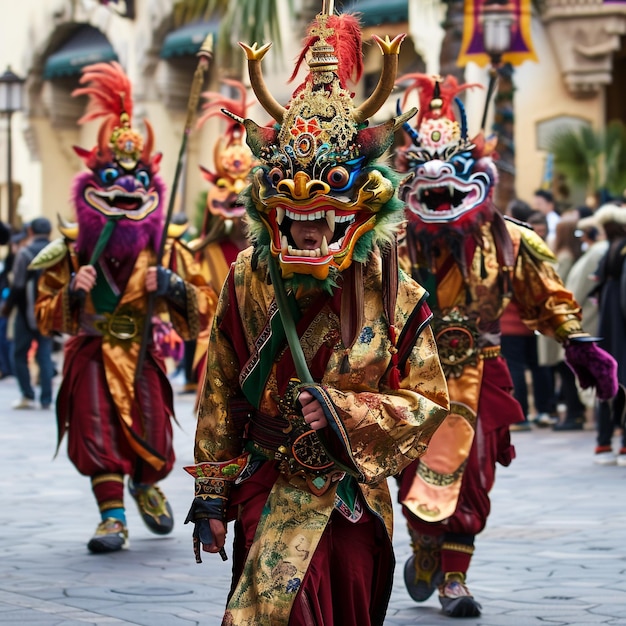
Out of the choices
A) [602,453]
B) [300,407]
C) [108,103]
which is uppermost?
[108,103]

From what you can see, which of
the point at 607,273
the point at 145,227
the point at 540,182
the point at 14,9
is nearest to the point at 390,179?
the point at 145,227

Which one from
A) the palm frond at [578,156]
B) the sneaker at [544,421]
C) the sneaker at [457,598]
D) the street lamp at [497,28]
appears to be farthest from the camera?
the palm frond at [578,156]

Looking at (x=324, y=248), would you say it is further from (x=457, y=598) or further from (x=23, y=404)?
(x=23, y=404)

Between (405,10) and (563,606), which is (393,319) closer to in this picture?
(563,606)

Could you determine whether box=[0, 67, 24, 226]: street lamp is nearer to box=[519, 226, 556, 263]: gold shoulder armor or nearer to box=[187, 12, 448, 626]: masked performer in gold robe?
box=[519, 226, 556, 263]: gold shoulder armor

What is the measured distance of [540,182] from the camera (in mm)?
21109

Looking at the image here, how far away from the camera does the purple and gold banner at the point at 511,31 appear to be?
13.3 metres

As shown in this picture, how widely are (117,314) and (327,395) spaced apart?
4076 millimetres

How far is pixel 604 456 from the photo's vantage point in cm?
1124

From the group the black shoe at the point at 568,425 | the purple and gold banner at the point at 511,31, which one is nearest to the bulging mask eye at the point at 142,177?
the purple and gold banner at the point at 511,31

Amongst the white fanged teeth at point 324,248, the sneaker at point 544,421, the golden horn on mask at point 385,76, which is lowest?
the sneaker at point 544,421

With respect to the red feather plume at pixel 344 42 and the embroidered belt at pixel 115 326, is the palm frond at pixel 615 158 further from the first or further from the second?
the red feather plume at pixel 344 42

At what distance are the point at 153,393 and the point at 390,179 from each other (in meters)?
3.86

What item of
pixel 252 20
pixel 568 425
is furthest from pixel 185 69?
pixel 568 425
